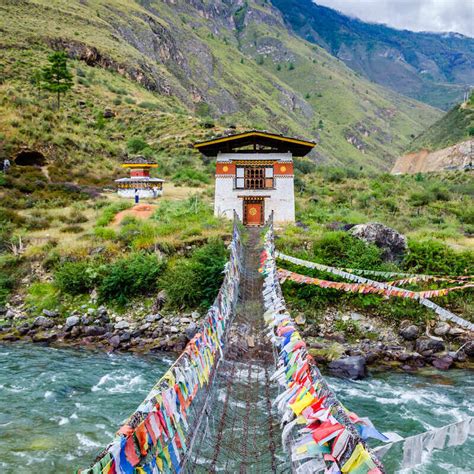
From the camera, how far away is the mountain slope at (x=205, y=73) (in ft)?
214

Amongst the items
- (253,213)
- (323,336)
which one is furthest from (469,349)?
(253,213)

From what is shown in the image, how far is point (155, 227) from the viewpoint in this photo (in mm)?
20672

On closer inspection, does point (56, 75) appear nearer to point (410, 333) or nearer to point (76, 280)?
point (76, 280)

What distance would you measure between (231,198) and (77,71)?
50459 millimetres

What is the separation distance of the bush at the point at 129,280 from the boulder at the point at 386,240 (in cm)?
863

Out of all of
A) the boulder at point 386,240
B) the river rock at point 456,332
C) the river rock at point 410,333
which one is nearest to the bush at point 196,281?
the boulder at point 386,240

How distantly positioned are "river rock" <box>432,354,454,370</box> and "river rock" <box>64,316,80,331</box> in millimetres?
11810

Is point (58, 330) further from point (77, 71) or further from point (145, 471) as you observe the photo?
point (77, 71)

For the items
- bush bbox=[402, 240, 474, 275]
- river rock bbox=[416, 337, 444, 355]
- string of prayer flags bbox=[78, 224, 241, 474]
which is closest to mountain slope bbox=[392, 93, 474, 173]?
bush bbox=[402, 240, 474, 275]

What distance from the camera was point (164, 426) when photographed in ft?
14.9

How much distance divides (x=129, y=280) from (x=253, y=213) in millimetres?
8660

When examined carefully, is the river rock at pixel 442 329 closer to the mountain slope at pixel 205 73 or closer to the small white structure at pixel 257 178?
the small white structure at pixel 257 178

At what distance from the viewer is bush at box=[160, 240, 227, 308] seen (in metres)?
15.8

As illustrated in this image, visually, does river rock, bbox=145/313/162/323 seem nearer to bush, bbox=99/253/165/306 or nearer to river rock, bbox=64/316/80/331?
bush, bbox=99/253/165/306
